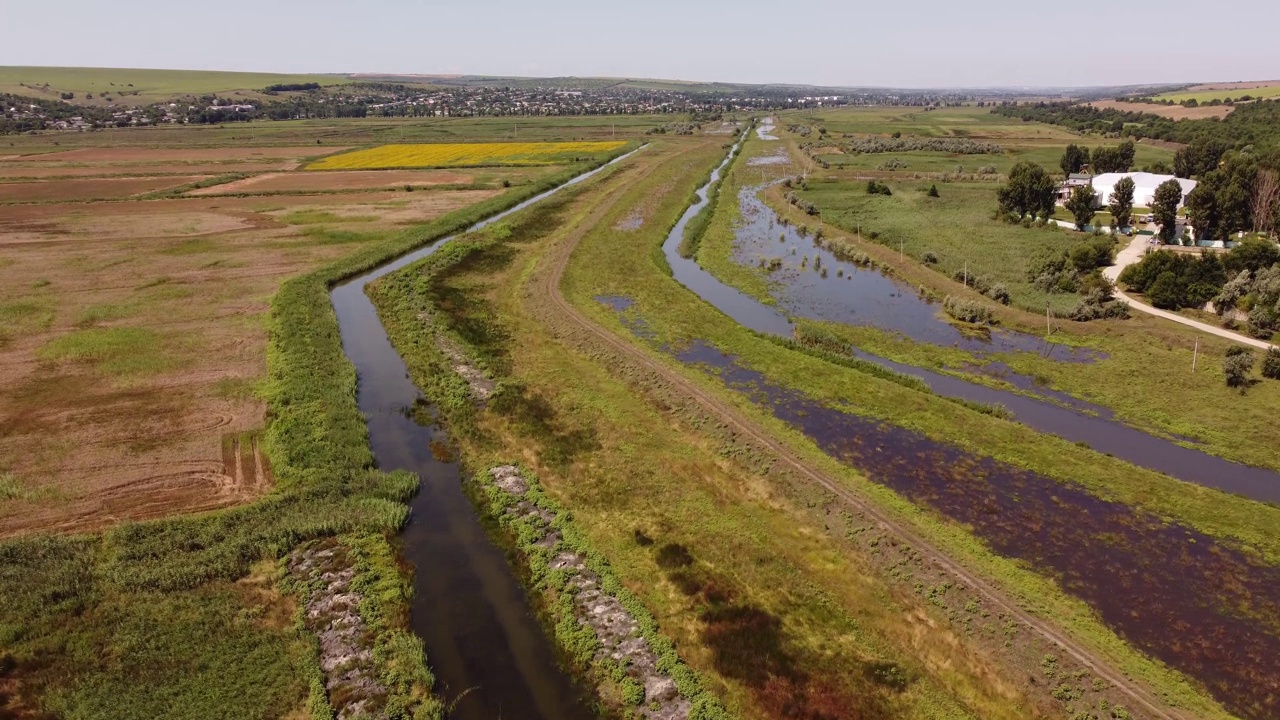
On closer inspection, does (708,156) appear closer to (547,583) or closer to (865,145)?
(865,145)

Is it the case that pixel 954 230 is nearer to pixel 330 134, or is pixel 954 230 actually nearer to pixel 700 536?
pixel 700 536

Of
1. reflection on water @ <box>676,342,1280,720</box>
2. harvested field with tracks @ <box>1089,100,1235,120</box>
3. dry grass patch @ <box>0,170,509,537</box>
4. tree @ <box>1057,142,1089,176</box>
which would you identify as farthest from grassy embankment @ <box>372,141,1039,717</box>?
harvested field with tracks @ <box>1089,100,1235,120</box>

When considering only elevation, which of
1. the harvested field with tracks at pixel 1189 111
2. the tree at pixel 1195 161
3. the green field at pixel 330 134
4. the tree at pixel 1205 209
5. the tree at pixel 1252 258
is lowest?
the tree at pixel 1252 258

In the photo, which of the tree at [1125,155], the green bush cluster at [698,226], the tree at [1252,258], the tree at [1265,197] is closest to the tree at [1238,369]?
the tree at [1252,258]

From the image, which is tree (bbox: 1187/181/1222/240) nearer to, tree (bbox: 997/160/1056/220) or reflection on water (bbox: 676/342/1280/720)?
tree (bbox: 997/160/1056/220)

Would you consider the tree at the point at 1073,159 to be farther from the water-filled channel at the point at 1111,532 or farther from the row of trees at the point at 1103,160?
the water-filled channel at the point at 1111,532

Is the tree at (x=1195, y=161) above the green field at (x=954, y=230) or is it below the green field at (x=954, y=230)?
above

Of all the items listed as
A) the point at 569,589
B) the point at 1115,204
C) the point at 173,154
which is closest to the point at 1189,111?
the point at 1115,204
